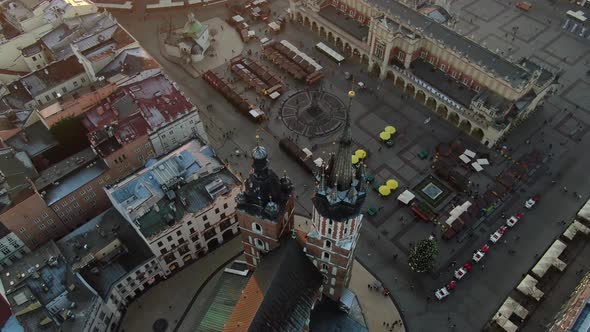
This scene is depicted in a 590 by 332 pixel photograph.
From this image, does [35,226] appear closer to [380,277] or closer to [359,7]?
[380,277]

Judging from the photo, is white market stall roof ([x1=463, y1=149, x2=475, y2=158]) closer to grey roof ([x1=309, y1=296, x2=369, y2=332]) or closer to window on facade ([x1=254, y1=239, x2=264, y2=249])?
grey roof ([x1=309, y1=296, x2=369, y2=332])

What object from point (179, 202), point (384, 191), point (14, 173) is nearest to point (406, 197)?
point (384, 191)

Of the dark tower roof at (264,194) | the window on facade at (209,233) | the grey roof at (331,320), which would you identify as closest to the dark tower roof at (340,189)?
the dark tower roof at (264,194)

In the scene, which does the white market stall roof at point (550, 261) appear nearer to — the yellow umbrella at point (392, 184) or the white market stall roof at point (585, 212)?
the white market stall roof at point (585, 212)

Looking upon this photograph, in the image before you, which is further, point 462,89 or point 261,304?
point 462,89

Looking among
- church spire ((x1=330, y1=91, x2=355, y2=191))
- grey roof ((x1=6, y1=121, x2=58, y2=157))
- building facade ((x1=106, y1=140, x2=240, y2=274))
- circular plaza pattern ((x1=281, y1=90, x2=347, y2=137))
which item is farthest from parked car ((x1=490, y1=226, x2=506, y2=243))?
grey roof ((x1=6, y1=121, x2=58, y2=157))

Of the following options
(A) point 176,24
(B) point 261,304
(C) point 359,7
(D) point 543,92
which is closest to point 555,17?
(D) point 543,92
